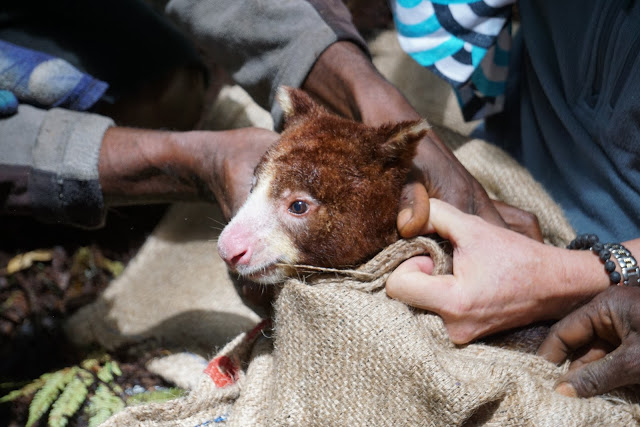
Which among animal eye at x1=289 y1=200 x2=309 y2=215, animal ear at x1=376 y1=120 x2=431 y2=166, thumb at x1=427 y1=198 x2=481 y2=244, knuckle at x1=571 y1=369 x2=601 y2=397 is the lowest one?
knuckle at x1=571 y1=369 x2=601 y2=397

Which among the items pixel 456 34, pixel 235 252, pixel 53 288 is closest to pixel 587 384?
pixel 235 252

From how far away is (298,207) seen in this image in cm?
164

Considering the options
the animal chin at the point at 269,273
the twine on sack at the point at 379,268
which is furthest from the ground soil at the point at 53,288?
the twine on sack at the point at 379,268

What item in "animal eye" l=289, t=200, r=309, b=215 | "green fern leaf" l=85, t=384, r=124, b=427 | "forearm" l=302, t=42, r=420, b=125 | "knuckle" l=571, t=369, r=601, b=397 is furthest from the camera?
"forearm" l=302, t=42, r=420, b=125

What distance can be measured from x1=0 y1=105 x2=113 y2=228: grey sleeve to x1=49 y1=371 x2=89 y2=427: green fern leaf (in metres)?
0.69

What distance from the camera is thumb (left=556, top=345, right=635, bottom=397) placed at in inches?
58.4

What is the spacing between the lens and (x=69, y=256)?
3.00 meters

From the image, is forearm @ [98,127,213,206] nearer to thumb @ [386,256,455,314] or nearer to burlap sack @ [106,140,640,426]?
burlap sack @ [106,140,640,426]

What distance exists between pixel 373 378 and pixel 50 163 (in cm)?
154

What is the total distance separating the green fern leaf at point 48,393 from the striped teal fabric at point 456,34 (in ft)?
6.57

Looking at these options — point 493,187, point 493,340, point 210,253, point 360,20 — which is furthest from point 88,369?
point 360,20

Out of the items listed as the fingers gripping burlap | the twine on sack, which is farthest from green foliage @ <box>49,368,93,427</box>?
the twine on sack

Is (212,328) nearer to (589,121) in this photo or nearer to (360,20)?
(589,121)

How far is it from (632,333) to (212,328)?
169cm
